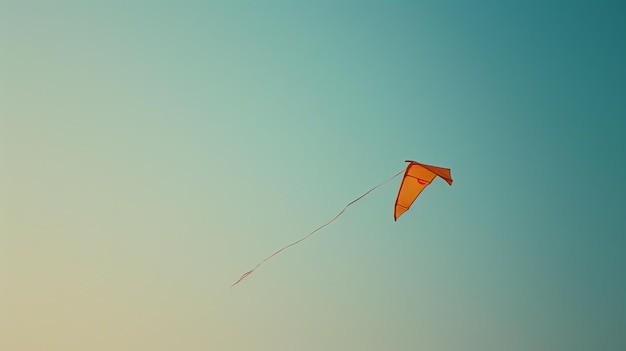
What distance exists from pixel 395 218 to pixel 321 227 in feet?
2.30

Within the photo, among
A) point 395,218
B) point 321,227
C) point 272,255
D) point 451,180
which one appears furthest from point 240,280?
point 451,180

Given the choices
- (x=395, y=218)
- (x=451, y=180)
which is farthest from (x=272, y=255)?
(x=451, y=180)

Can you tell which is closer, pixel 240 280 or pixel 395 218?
pixel 240 280

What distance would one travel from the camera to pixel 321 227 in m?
5.15

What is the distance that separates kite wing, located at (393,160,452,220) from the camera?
5008mm

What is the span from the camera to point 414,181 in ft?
17.1

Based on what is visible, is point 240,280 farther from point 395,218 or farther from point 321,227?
point 395,218

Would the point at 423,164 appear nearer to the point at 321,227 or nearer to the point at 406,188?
the point at 406,188

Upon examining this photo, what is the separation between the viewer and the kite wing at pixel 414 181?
5.01 metres

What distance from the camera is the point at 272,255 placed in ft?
16.5

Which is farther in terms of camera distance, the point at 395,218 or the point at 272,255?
the point at 395,218

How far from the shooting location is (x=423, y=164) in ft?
16.7

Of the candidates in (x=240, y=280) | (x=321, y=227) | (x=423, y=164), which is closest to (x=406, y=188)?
(x=423, y=164)

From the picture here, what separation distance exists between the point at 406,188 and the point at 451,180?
396 millimetres
